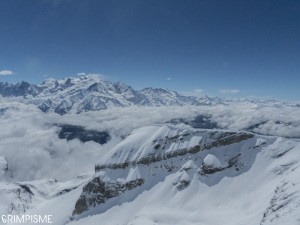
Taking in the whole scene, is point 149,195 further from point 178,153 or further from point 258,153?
point 258,153

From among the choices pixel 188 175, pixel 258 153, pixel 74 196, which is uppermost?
pixel 258 153

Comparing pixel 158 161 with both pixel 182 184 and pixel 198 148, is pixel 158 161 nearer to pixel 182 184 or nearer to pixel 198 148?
pixel 198 148

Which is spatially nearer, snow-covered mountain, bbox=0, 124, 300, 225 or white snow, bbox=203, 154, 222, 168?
snow-covered mountain, bbox=0, 124, 300, 225

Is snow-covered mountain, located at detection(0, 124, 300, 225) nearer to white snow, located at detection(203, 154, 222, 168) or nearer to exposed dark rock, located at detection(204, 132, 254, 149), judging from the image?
white snow, located at detection(203, 154, 222, 168)

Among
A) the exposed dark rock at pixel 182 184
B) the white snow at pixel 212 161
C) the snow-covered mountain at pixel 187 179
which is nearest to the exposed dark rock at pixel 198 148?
the snow-covered mountain at pixel 187 179

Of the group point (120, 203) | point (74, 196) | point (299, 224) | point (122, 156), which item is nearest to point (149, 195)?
point (120, 203)

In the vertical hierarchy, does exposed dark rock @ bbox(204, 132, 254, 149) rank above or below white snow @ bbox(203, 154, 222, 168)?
above

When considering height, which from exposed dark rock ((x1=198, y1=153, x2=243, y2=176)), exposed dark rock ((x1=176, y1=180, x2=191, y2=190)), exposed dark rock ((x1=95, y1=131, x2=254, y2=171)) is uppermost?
exposed dark rock ((x1=95, y1=131, x2=254, y2=171))

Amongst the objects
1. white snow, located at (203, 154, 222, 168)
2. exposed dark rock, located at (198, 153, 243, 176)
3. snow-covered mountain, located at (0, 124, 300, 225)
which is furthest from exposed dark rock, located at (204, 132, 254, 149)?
exposed dark rock, located at (198, 153, 243, 176)
